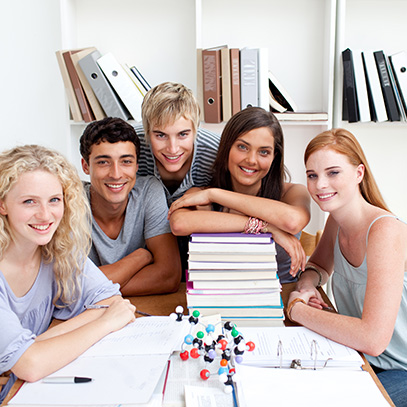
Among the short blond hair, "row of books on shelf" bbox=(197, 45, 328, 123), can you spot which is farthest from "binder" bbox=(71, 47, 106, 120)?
the short blond hair

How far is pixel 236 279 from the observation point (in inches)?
50.5

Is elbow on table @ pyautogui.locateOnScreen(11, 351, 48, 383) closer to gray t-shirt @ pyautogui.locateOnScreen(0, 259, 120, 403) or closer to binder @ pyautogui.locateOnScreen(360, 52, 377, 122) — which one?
gray t-shirt @ pyautogui.locateOnScreen(0, 259, 120, 403)

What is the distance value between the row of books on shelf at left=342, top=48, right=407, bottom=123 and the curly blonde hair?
6.05 ft

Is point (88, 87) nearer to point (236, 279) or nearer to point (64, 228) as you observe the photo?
point (64, 228)

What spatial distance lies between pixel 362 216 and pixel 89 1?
2.38 m

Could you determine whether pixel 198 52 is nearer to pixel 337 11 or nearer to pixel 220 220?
pixel 337 11

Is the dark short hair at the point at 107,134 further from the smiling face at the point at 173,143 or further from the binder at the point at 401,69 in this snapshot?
the binder at the point at 401,69

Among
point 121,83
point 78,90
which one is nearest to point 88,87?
point 78,90

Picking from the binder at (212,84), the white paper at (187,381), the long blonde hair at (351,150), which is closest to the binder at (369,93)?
the binder at (212,84)

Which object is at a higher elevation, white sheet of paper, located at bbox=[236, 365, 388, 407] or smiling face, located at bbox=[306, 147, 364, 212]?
smiling face, located at bbox=[306, 147, 364, 212]

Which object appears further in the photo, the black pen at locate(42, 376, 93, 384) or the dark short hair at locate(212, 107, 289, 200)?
the dark short hair at locate(212, 107, 289, 200)

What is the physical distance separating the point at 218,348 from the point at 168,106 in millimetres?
918

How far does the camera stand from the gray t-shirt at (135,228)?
1603 mm

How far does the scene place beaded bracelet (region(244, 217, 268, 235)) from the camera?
136cm
